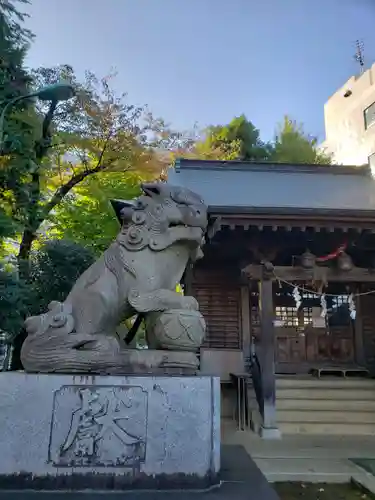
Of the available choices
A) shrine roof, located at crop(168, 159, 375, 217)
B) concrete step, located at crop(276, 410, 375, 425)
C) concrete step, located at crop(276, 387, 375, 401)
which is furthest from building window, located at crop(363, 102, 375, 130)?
concrete step, located at crop(276, 410, 375, 425)

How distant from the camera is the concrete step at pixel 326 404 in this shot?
26.7ft

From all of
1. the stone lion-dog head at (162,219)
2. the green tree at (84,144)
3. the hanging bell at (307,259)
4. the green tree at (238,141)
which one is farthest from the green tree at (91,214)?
the green tree at (238,141)

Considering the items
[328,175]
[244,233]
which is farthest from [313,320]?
[328,175]

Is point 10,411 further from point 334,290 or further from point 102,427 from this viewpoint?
point 334,290

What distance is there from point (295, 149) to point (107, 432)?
22485mm

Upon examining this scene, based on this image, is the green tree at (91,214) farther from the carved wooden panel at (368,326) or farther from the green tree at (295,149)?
the green tree at (295,149)

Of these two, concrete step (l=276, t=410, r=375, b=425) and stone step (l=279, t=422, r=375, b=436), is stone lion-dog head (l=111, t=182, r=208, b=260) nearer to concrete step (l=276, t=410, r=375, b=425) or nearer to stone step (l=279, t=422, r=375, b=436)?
stone step (l=279, t=422, r=375, b=436)

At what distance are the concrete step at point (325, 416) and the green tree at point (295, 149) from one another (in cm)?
1599

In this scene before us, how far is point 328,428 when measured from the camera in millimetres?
7777

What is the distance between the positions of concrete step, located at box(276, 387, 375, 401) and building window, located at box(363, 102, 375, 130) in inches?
721

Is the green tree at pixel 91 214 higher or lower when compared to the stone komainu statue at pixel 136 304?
higher

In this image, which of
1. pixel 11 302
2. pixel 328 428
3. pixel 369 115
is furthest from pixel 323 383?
pixel 369 115

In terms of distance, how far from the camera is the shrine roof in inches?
428

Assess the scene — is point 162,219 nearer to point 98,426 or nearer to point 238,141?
point 98,426
